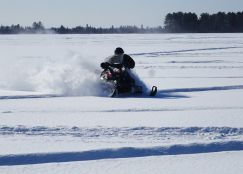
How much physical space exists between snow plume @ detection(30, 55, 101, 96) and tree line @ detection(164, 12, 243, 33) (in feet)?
258

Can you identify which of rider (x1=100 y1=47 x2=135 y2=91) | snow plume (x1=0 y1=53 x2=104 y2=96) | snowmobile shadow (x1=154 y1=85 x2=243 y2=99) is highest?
rider (x1=100 y1=47 x2=135 y2=91)

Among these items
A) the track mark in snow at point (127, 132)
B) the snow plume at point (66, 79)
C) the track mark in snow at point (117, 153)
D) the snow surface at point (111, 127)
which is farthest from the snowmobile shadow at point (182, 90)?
the track mark in snow at point (117, 153)

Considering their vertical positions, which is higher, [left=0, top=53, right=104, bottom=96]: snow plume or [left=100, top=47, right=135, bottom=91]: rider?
[left=100, top=47, right=135, bottom=91]: rider

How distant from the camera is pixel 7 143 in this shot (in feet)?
21.1

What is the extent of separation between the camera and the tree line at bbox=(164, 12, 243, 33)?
9082 cm

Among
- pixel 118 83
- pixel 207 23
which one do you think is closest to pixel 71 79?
pixel 118 83

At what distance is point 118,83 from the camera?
11.9 m

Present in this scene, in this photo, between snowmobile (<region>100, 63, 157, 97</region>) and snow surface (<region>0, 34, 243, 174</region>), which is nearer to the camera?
snow surface (<region>0, 34, 243, 174</region>)

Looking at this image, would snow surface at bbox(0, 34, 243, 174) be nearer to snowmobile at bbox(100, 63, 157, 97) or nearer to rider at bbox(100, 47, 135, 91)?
snowmobile at bbox(100, 63, 157, 97)

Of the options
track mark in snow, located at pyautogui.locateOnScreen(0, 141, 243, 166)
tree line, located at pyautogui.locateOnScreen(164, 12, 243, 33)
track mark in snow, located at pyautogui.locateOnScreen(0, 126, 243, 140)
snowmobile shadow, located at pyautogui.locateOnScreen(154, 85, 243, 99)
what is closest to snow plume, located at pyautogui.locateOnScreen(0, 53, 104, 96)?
snowmobile shadow, located at pyautogui.locateOnScreen(154, 85, 243, 99)

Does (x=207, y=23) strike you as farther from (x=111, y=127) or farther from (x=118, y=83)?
(x=111, y=127)

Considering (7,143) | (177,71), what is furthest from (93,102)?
(177,71)

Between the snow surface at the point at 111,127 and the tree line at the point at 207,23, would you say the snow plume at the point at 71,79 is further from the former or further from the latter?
the tree line at the point at 207,23

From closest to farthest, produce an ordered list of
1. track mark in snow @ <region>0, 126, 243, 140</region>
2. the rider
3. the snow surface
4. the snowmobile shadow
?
the snow surface → track mark in snow @ <region>0, 126, 243, 140</region> → the snowmobile shadow → the rider
